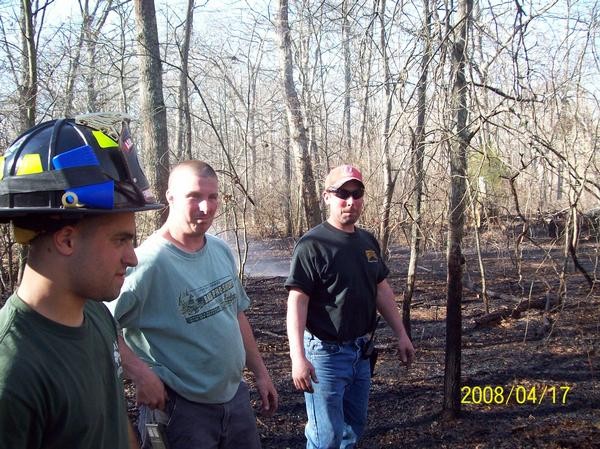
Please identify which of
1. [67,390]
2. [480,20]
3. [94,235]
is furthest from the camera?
[480,20]

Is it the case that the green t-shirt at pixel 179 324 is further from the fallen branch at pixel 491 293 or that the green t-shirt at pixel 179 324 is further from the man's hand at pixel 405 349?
the fallen branch at pixel 491 293

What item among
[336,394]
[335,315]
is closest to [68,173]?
[335,315]

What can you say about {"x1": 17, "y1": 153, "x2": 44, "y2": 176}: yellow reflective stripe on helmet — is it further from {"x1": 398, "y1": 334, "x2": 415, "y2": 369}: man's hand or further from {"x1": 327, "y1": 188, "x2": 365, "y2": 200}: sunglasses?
{"x1": 398, "y1": 334, "x2": 415, "y2": 369}: man's hand

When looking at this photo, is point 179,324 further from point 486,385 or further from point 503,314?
point 503,314

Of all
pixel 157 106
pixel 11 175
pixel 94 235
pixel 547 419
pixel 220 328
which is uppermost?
pixel 157 106

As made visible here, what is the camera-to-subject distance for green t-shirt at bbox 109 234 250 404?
2.41 metres

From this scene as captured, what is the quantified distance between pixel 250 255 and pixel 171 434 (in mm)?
12431

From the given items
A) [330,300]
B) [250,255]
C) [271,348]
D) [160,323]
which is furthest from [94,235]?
[250,255]

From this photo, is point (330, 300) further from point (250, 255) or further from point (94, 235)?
point (250, 255)

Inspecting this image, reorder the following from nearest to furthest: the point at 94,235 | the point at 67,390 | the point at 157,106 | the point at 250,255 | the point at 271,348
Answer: the point at 67,390 → the point at 94,235 → the point at 271,348 → the point at 157,106 → the point at 250,255

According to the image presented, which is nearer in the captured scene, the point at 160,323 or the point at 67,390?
the point at 67,390

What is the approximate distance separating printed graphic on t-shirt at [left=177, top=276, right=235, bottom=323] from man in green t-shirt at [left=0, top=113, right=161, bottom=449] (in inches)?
33.5

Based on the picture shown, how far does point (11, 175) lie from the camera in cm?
142

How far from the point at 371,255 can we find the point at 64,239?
2240 mm
